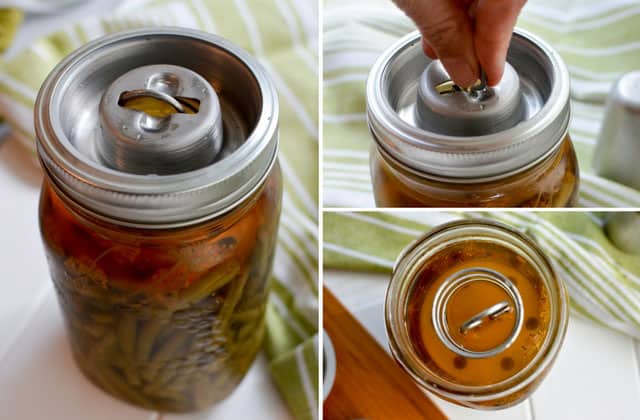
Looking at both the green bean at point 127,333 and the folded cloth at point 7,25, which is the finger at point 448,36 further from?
the folded cloth at point 7,25

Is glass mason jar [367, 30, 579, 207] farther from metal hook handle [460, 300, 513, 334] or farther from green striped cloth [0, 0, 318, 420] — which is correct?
green striped cloth [0, 0, 318, 420]

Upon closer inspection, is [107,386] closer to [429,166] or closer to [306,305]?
[306,305]

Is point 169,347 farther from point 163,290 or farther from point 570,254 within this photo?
point 570,254

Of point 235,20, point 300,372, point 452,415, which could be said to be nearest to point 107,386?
point 300,372

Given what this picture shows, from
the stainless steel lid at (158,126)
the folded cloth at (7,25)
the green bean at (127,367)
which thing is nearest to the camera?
the stainless steel lid at (158,126)

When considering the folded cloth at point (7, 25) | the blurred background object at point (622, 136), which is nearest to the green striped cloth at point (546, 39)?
the blurred background object at point (622, 136)

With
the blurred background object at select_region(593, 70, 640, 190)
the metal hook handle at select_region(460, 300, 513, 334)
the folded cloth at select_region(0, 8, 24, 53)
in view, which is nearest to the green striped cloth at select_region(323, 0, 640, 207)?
the blurred background object at select_region(593, 70, 640, 190)

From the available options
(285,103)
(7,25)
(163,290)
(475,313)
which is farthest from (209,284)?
(7,25)
